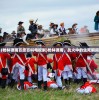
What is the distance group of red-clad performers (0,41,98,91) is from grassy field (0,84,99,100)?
0.52m

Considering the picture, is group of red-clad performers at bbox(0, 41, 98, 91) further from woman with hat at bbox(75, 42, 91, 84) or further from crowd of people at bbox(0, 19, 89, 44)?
crowd of people at bbox(0, 19, 89, 44)

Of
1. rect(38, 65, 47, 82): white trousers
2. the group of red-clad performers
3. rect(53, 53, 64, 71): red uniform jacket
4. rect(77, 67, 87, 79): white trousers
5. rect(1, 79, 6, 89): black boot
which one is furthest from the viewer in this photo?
rect(77, 67, 87, 79): white trousers

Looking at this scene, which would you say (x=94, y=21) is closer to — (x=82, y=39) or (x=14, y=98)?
(x=82, y=39)

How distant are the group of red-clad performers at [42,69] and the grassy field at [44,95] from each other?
0.52 meters

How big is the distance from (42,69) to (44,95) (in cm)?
139

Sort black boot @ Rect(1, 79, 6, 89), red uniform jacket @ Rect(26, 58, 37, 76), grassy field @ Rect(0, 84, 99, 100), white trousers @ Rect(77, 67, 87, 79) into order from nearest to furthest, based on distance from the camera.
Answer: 1. grassy field @ Rect(0, 84, 99, 100)
2. black boot @ Rect(1, 79, 6, 89)
3. red uniform jacket @ Rect(26, 58, 37, 76)
4. white trousers @ Rect(77, 67, 87, 79)

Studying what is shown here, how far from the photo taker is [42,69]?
15.2 meters

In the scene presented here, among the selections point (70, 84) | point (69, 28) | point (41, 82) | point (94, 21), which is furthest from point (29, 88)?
point (69, 28)

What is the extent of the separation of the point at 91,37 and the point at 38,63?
9.12 m

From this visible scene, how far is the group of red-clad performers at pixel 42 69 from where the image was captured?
49.8 ft

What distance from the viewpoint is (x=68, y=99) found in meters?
13.4

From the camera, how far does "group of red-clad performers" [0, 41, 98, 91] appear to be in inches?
598

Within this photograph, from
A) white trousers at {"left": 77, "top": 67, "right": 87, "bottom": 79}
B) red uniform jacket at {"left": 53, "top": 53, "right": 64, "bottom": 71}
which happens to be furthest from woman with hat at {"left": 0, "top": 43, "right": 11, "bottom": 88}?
white trousers at {"left": 77, "top": 67, "right": 87, "bottom": 79}

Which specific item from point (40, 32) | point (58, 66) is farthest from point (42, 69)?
point (40, 32)
